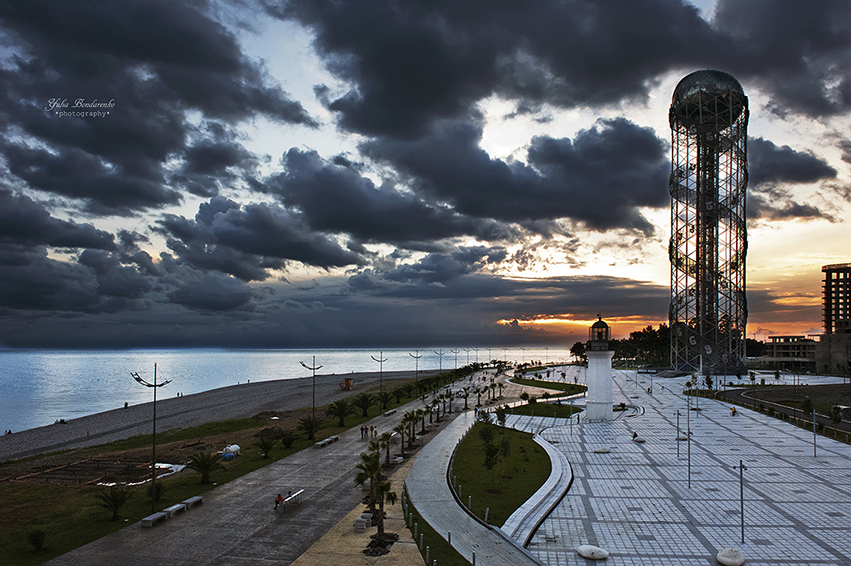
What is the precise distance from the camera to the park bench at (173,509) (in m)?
23.4

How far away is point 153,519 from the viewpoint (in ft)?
73.8

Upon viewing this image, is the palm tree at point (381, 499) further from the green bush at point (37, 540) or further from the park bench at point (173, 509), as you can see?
the green bush at point (37, 540)

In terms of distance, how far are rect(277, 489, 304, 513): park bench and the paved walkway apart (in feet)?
38.3

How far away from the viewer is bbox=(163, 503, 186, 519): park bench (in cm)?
2341

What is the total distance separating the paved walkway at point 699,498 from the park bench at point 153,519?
1692cm

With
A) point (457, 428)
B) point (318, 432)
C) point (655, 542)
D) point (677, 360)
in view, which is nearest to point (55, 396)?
point (318, 432)

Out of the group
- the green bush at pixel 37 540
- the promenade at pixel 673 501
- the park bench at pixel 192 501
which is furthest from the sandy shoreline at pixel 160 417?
the promenade at pixel 673 501

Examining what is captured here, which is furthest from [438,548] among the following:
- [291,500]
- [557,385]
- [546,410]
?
[557,385]

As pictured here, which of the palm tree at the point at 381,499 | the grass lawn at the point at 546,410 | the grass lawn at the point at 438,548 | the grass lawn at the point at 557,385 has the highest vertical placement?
the palm tree at the point at 381,499

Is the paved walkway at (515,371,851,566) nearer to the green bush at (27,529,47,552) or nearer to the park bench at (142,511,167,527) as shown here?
the park bench at (142,511,167,527)

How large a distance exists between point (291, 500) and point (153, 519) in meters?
6.12

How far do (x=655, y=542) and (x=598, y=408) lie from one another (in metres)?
28.9

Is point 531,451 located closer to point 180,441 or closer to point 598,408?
point 598,408

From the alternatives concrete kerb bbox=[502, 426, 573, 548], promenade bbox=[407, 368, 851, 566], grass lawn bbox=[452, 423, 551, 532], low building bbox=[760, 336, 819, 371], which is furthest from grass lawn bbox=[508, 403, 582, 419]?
low building bbox=[760, 336, 819, 371]
